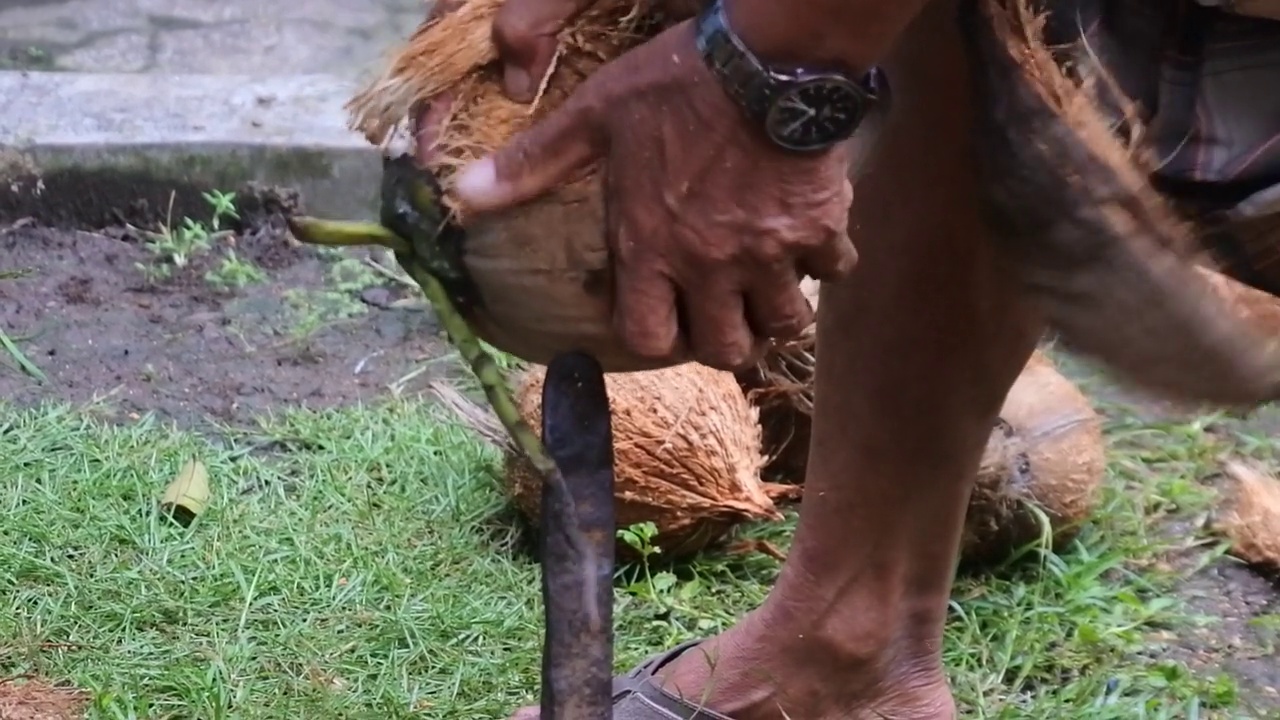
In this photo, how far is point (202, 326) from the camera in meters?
2.60

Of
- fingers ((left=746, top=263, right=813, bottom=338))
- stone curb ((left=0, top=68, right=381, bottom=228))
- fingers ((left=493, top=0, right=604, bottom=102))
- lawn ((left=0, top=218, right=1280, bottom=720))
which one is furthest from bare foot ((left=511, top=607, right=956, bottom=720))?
stone curb ((left=0, top=68, right=381, bottom=228))

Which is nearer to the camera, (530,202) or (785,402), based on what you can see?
(530,202)

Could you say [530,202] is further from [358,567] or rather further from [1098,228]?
[358,567]

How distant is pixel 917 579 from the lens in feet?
4.80

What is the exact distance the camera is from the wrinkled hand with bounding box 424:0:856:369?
0.87m

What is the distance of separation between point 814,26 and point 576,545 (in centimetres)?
37

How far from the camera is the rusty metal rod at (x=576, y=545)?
971 mm

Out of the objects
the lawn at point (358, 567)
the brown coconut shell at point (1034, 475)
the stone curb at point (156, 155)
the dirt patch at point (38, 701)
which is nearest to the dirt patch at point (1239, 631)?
the lawn at point (358, 567)

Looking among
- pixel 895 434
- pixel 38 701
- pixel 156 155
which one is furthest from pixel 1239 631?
pixel 156 155

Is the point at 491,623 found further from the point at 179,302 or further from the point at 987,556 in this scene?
the point at 179,302

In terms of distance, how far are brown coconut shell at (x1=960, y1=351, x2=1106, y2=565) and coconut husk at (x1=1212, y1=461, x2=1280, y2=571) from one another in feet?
0.63

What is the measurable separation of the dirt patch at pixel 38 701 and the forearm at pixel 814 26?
114 cm

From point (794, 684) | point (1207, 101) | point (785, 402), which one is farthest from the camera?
point (785, 402)

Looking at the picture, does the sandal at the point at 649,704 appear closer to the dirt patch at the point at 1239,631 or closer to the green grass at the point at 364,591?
the green grass at the point at 364,591
